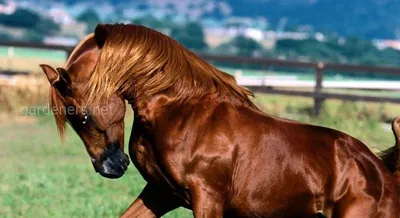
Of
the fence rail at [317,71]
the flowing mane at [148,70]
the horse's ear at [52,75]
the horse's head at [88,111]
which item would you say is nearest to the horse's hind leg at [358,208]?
the flowing mane at [148,70]

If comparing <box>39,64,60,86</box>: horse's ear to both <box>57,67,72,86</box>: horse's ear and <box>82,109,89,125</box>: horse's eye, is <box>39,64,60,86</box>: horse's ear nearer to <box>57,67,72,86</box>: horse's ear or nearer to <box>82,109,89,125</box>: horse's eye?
<box>57,67,72,86</box>: horse's ear

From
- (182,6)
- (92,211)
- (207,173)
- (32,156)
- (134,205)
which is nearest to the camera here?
(207,173)

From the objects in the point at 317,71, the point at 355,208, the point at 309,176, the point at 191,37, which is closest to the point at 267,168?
the point at 309,176

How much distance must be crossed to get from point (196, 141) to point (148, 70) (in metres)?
0.49

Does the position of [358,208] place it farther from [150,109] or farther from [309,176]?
[150,109]

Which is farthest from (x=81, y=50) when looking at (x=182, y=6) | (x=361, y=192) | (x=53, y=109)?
(x=182, y=6)

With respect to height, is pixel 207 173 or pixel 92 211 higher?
pixel 207 173

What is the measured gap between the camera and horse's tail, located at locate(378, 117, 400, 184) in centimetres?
582

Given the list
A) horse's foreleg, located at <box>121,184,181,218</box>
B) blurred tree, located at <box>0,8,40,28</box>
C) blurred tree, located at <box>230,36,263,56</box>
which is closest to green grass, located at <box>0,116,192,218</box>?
horse's foreleg, located at <box>121,184,181,218</box>

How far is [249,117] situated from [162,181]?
24.9 inches

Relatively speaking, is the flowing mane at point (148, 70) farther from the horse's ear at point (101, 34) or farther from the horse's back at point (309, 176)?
the horse's back at point (309, 176)

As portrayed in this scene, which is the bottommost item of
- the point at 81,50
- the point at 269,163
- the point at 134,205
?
the point at 134,205

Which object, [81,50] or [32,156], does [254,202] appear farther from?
[32,156]

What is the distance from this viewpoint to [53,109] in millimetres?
5266
